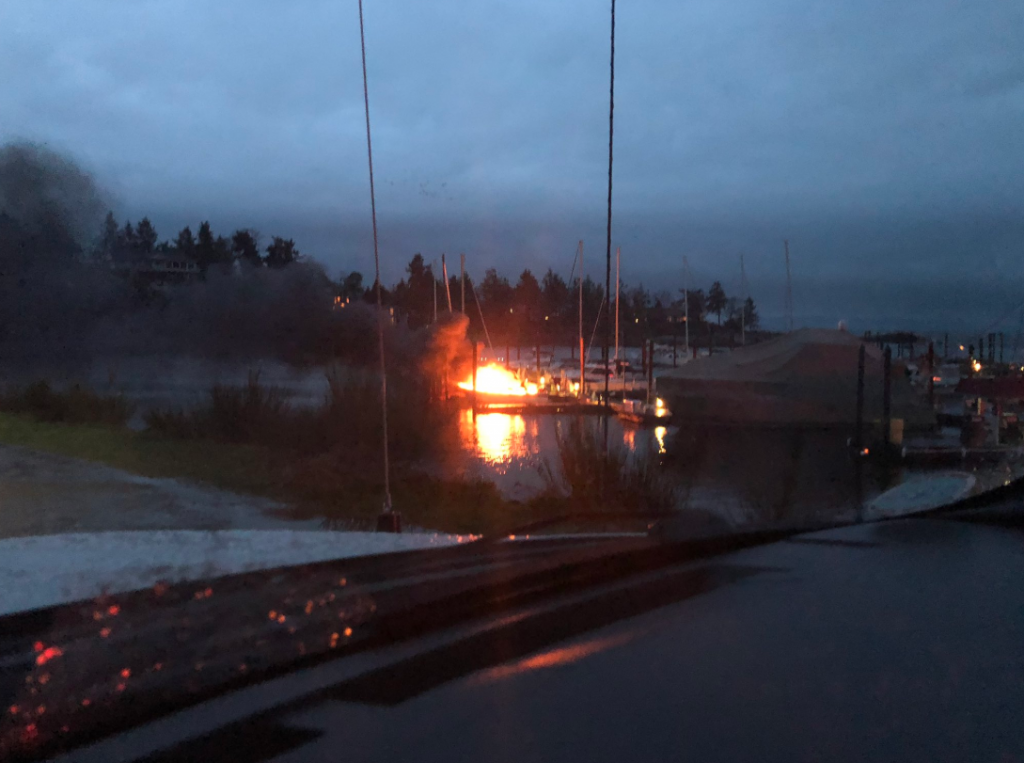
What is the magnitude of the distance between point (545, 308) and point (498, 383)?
32.3 m

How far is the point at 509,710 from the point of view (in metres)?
2.09

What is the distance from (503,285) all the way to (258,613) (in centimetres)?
5873

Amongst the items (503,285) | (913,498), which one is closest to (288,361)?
(913,498)

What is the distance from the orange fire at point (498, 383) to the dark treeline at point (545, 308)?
3697 mm

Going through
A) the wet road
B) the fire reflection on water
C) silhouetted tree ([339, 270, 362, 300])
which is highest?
silhouetted tree ([339, 270, 362, 300])

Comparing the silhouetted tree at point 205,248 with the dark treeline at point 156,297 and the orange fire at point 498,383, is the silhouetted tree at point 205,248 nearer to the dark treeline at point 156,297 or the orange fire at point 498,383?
the dark treeline at point 156,297

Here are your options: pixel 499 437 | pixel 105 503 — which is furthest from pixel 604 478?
→ pixel 499 437

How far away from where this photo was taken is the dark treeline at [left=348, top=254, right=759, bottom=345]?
42656 mm

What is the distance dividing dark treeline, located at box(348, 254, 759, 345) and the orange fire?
3.70 metres

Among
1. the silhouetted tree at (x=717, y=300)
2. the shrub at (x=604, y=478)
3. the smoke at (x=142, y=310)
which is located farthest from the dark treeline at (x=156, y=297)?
the silhouetted tree at (x=717, y=300)

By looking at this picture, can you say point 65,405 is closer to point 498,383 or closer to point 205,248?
point 205,248

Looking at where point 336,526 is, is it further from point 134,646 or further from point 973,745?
point 973,745

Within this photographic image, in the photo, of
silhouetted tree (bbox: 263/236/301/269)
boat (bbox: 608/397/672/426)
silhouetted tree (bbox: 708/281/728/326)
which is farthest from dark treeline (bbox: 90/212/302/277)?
silhouetted tree (bbox: 708/281/728/326)

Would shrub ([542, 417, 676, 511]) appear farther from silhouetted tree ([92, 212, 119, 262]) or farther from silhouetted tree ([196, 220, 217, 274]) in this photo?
silhouetted tree ([196, 220, 217, 274])
